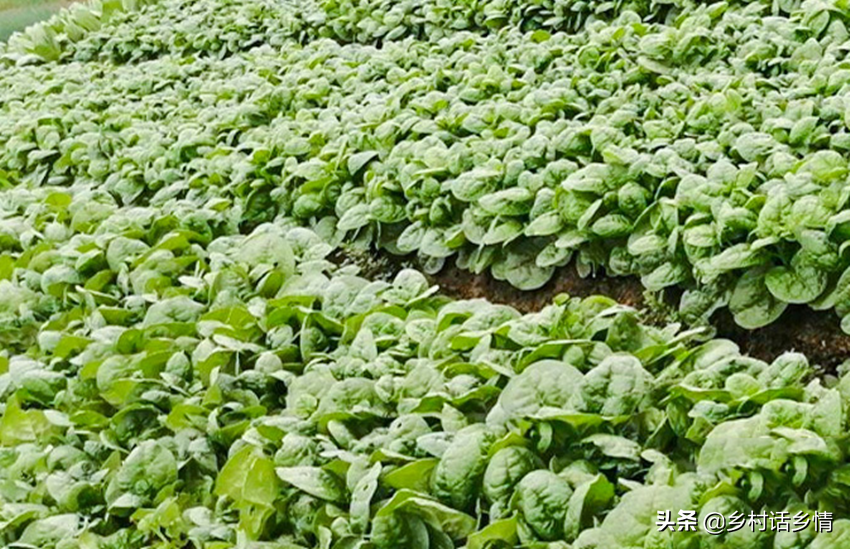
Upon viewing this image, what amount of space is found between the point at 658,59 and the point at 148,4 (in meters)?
4.71

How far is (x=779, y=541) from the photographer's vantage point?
1.46m

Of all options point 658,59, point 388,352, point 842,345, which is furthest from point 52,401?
point 658,59

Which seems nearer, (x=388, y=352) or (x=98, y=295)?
(x=388, y=352)

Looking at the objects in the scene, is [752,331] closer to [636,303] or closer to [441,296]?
[636,303]

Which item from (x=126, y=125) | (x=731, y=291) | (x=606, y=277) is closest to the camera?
(x=731, y=291)

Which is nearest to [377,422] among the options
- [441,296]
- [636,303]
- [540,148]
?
[441,296]

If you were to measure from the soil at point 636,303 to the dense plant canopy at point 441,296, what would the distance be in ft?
0.17

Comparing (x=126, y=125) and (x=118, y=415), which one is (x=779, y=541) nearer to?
(x=118, y=415)

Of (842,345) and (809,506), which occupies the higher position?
(809,506)

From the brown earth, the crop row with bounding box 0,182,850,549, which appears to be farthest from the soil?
the crop row with bounding box 0,182,850,549

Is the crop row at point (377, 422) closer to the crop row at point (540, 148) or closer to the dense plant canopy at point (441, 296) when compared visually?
the dense plant canopy at point (441, 296)

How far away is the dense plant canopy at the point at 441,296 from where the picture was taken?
5.71ft

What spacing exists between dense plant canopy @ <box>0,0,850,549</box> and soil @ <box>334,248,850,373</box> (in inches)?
2.0

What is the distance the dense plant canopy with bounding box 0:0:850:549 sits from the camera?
1740mm
